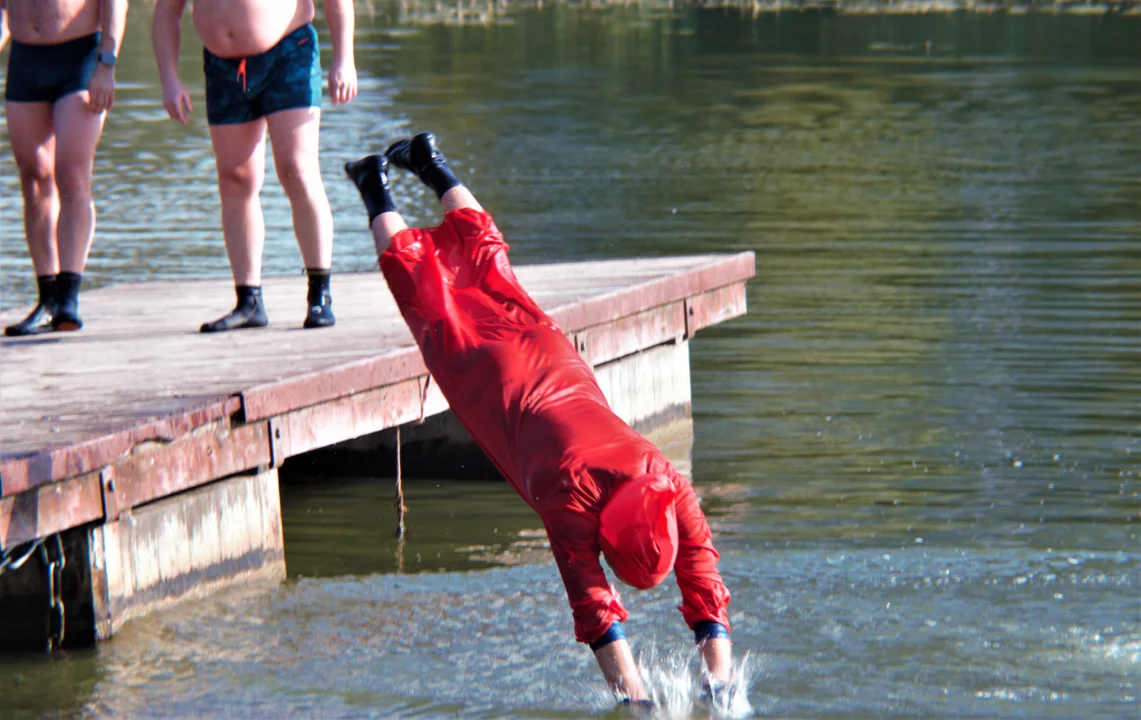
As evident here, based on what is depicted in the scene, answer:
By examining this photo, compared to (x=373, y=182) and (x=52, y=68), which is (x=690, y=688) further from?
(x=52, y=68)

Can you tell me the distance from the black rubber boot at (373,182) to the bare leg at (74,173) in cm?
153

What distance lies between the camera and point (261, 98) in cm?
728

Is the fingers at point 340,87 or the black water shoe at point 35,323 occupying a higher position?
the fingers at point 340,87

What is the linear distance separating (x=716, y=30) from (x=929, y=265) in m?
23.2

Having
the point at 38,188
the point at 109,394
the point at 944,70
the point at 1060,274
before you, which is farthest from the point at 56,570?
the point at 944,70

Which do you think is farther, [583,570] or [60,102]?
[60,102]

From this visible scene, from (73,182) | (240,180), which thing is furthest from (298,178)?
(73,182)

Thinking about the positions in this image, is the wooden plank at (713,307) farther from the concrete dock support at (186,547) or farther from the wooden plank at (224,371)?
the concrete dock support at (186,547)

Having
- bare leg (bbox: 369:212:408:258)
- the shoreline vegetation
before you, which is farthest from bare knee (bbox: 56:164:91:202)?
the shoreline vegetation

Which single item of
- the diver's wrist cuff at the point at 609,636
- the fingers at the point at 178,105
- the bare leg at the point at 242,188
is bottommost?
the diver's wrist cuff at the point at 609,636

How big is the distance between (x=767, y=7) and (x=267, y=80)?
Answer: 34.5 meters

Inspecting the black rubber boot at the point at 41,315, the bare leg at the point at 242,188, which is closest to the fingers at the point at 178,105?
the bare leg at the point at 242,188

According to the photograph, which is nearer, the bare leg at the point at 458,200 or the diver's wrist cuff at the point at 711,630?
the diver's wrist cuff at the point at 711,630

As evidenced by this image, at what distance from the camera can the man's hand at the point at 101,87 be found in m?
7.29
